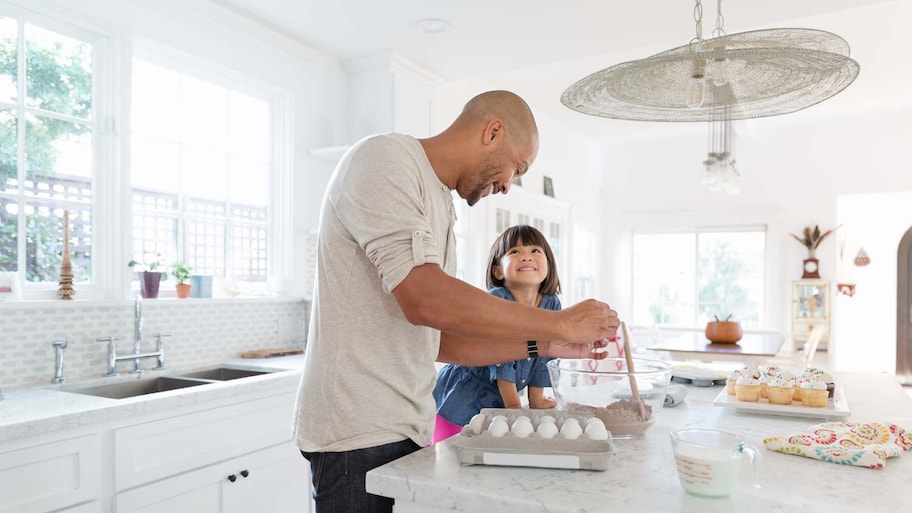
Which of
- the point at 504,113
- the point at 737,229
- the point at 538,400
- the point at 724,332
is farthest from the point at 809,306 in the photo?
the point at 504,113

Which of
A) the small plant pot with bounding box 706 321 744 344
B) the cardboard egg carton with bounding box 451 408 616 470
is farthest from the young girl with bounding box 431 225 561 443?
the small plant pot with bounding box 706 321 744 344

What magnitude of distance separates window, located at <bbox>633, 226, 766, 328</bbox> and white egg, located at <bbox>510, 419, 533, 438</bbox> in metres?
6.60

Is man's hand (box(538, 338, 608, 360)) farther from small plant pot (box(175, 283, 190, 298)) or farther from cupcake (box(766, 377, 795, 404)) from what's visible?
small plant pot (box(175, 283, 190, 298))

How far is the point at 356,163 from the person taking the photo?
1.24 metres

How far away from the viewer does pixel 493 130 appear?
1.39 meters

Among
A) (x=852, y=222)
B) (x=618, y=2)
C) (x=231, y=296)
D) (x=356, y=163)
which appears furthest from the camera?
(x=852, y=222)

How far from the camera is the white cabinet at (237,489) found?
2.11 m

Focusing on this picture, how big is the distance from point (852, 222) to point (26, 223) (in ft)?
28.6

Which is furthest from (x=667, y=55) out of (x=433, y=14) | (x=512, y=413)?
(x=433, y=14)

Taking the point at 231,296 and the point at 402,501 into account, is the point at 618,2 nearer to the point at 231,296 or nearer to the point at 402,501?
the point at 231,296

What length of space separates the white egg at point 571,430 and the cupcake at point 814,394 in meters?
0.79

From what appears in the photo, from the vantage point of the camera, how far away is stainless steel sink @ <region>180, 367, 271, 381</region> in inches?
118

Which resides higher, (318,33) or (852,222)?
(318,33)

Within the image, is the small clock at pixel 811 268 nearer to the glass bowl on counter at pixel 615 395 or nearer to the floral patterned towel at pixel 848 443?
the floral patterned towel at pixel 848 443
